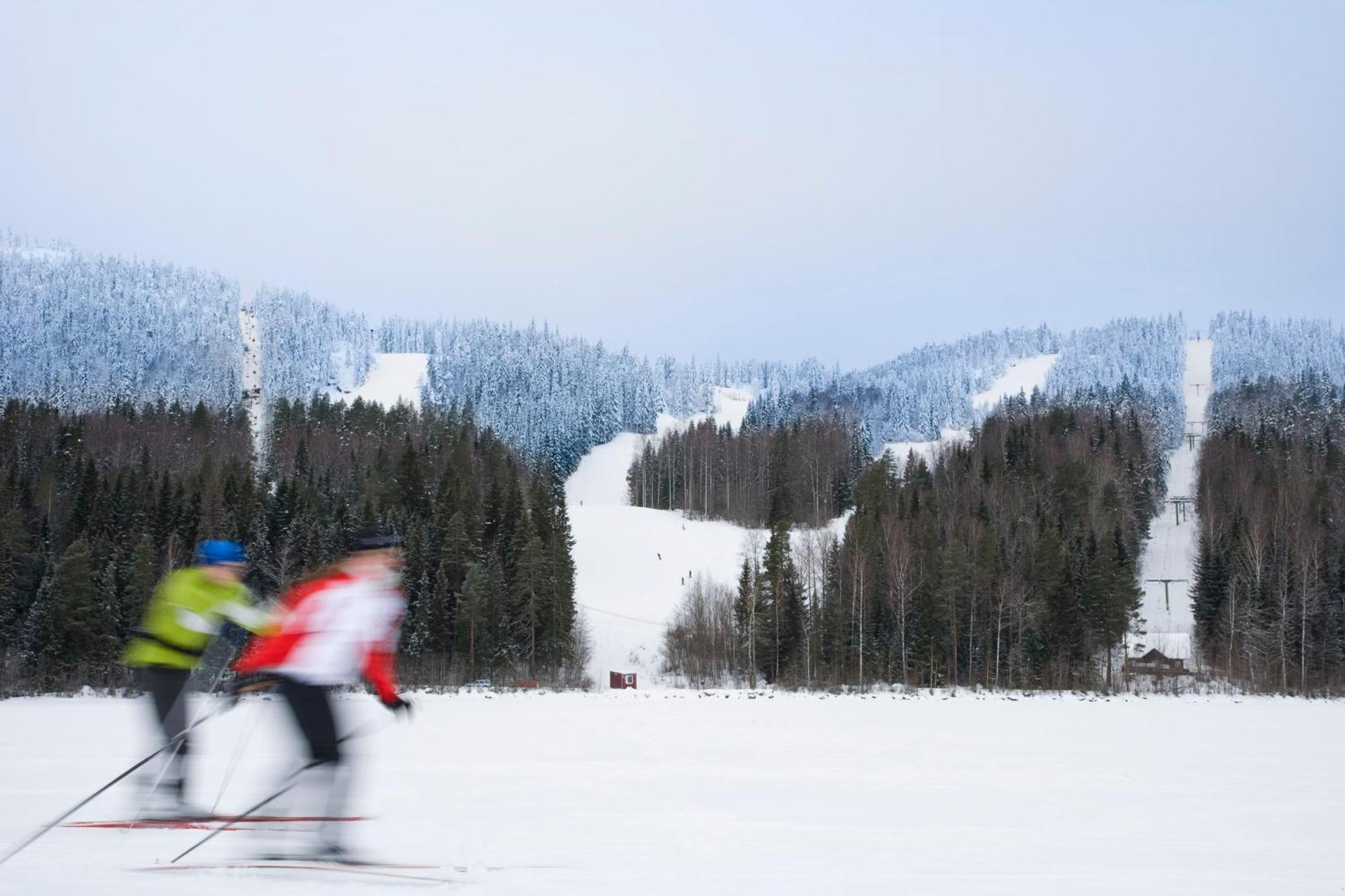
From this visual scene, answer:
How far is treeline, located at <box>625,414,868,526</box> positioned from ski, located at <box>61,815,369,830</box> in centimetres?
7660

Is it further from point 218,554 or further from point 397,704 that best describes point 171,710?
point 397,704

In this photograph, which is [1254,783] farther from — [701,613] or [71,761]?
[701,613]

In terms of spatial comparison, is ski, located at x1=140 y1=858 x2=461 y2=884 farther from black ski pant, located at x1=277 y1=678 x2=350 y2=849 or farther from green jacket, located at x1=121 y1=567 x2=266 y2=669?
green jacket, located at x1=121 y1=567 x2=266 y2=669

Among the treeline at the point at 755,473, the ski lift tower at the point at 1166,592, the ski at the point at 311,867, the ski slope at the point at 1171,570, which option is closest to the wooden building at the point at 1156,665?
the ski slope at the point at 1171,570

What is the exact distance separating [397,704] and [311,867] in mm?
1091

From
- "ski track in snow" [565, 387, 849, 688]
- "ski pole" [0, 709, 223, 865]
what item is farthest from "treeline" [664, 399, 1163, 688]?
"ski pole" [0, 709, 223, 865]

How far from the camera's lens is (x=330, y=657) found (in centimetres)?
562

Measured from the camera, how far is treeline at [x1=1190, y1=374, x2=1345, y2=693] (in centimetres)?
4475

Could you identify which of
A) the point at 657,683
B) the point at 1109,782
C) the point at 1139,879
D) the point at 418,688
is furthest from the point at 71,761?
the point at 657,683

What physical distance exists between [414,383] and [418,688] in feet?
411

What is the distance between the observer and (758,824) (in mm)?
8875

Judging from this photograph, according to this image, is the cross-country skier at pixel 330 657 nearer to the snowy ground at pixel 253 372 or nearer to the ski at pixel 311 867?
the ski at pixel 311 867

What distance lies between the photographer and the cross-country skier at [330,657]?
221 inches

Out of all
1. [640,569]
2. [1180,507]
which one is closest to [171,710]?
[640,569]
